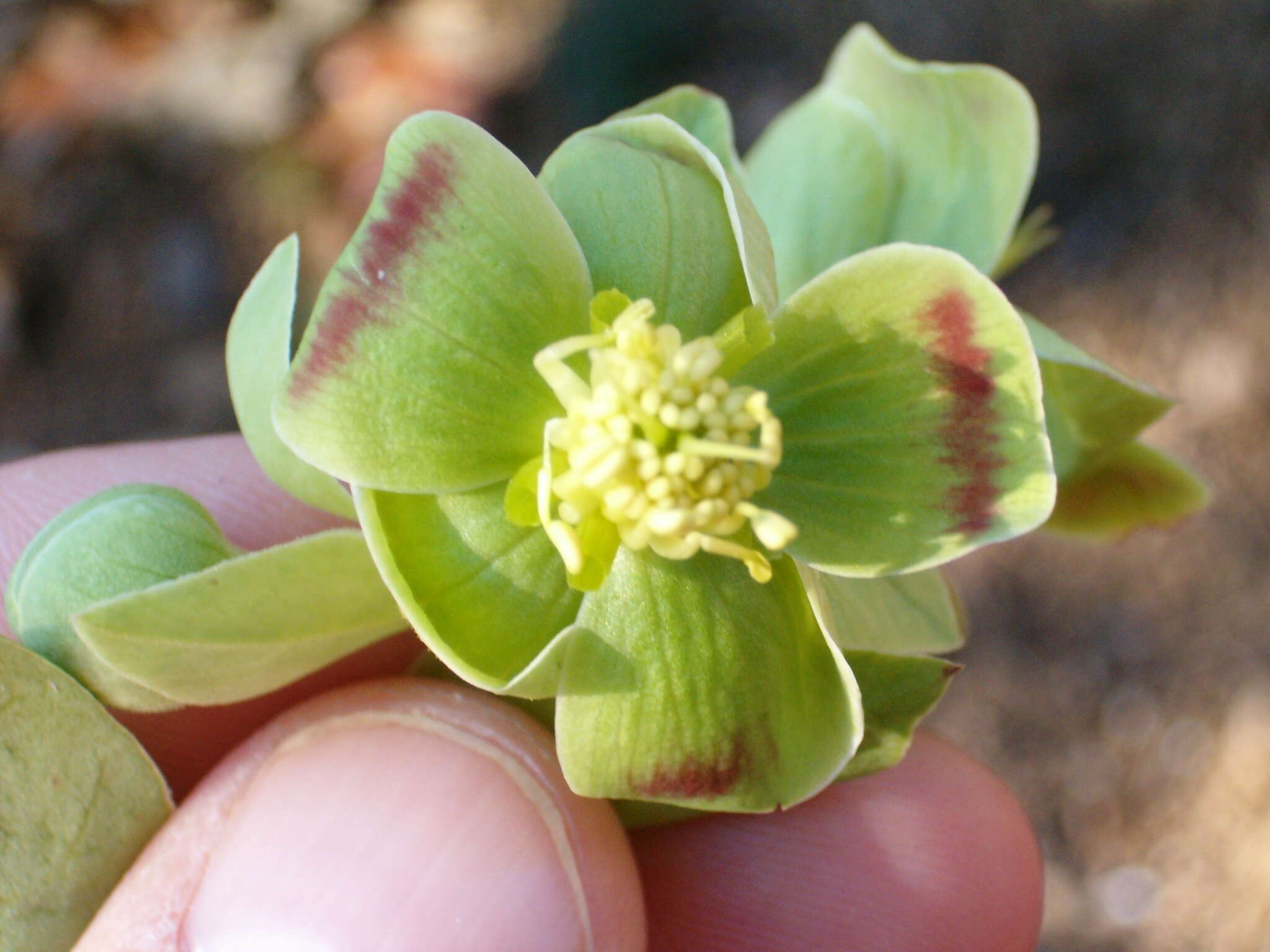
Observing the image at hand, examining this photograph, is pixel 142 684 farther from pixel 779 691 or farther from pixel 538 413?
pixel 779 691

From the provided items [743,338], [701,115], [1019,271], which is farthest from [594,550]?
[1019,271]

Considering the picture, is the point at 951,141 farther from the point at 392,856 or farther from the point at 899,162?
the point at 392,856

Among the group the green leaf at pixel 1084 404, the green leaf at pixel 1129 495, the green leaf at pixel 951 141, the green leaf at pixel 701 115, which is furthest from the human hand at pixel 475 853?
the green leaf at pixel 951 141

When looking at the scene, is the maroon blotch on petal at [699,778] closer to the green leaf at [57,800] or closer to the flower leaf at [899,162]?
the green leaf at [57,800]

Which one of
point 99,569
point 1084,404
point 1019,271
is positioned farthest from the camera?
point 1019,271

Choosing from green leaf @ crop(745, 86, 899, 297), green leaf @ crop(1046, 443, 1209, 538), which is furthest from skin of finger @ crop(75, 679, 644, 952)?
green leaf @ crop(1046, 443, 1209, 538)

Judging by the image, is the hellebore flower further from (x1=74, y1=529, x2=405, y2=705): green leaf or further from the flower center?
(x1=74, y1=529, x2=405, y2=705): green leaf

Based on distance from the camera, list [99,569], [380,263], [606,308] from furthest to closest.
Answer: [99,569] → [606,308] → [380,263]
